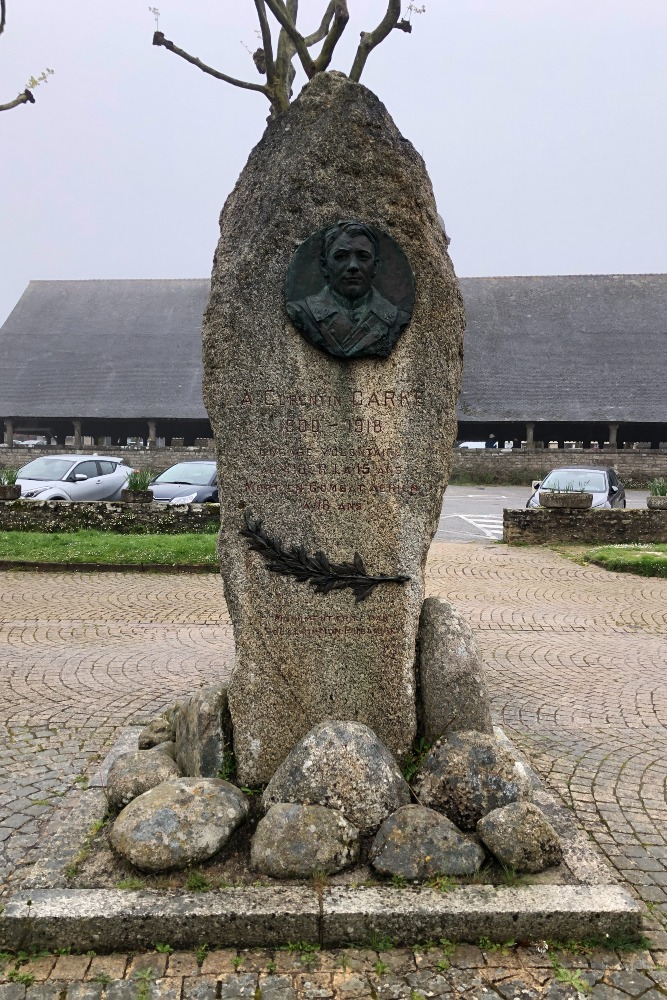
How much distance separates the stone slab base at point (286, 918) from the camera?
8.48 ft

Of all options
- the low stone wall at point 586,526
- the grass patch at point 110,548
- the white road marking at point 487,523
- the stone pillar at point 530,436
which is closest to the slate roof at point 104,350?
the stone pillar at point 530,436

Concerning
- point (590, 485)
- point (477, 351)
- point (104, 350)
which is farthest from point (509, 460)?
point (104, 350)

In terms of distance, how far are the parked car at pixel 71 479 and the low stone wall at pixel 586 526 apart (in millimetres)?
8988

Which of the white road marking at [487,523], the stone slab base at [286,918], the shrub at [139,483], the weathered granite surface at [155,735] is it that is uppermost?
the shrub at [139,483]

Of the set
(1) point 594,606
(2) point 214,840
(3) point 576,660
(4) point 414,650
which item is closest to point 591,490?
(1) point 594,606

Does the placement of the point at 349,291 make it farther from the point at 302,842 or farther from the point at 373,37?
the point at 373,37

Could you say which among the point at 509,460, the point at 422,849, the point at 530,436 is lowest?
the point at 422,849

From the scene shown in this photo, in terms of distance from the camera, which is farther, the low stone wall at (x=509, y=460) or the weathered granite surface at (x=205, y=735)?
the low stone wall at (x=509, y=460)

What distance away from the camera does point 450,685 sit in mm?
3527

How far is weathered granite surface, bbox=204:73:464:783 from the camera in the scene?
135 inches

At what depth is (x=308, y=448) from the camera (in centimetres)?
343

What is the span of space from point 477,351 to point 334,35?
22.6 m

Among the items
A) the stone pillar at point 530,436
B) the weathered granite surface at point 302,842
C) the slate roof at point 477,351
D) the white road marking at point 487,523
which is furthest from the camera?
the slate roof at point 477,351

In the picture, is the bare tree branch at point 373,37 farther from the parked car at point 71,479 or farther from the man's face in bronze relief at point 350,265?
the man's face in bronze relief at point 350,265
